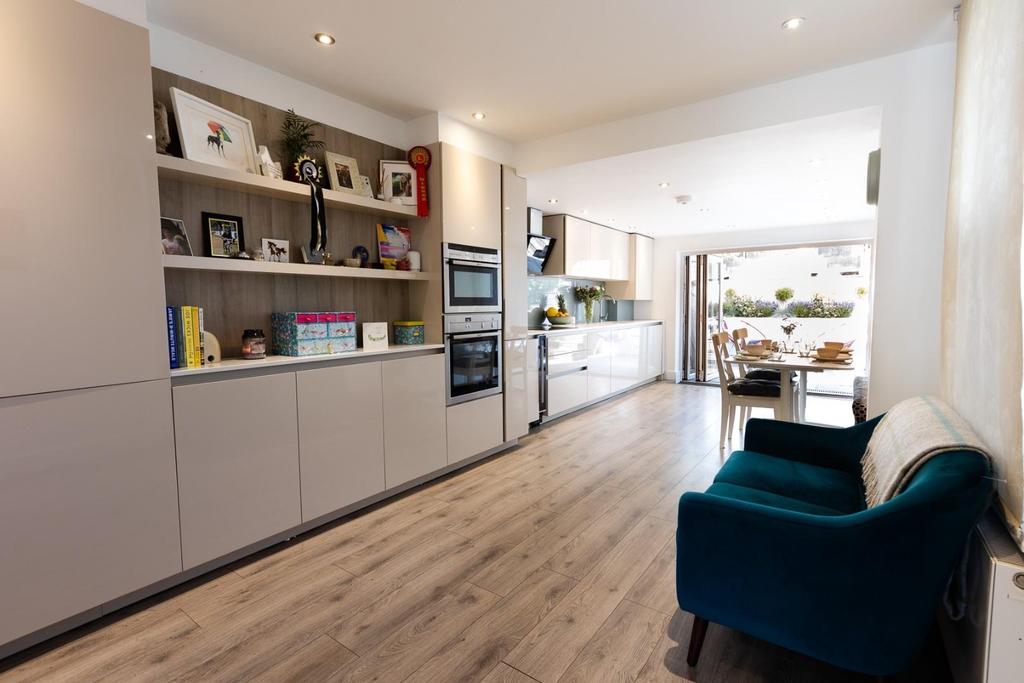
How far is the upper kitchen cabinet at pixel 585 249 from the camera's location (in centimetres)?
561

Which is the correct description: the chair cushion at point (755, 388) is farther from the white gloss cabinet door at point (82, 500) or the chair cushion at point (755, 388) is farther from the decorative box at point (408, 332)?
the white gloss cabinet door at point (82, 500)

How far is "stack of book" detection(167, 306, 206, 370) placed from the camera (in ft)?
6.68

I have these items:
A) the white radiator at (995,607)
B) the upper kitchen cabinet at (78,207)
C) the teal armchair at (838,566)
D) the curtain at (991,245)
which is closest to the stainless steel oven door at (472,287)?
the upper kitchen cabinet at (78,207)

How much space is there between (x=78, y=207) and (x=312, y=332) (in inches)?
42.9

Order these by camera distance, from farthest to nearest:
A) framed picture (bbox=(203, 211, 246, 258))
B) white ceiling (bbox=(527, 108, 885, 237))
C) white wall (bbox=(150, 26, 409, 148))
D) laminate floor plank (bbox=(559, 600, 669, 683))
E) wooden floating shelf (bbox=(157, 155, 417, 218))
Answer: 1. white ceiling (bbox=(527, 108, 885, 237))
2. framed picture (bbox=(203, 211, 246, 258))
3. white wall (bbox=(150, 26, 409, 148))
4. wooden floating shelf (bbox=(157, 155, 417, 218))
5. laminate floor plank (bbox=(559, 600, 669, 683))

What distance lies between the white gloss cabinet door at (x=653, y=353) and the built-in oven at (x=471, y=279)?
381 cm

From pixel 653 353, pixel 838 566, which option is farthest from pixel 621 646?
pixel 653 353

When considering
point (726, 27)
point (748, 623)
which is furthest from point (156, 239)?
point (726, 27)

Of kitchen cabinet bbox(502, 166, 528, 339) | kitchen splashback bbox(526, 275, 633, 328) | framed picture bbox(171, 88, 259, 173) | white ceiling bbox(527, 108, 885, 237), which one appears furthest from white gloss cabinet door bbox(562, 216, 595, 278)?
framed picture bbox(171, 88, 259, 173)

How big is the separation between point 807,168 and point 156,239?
4359 mm

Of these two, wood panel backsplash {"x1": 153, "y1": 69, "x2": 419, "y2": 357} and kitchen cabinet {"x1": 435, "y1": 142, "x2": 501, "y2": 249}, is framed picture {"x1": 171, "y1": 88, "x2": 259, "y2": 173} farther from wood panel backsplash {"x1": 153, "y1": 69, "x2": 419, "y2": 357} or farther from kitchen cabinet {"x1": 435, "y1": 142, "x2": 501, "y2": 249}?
kitchen cabinet {"x1": 435, "y1": 142, "x2": 501, "y2": 249}

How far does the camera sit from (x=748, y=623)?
1460 millimetres

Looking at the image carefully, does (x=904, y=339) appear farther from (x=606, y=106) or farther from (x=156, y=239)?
(x=156, y=239)

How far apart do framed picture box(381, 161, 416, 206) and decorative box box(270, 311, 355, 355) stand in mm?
922
